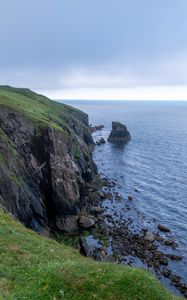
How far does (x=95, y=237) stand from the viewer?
6141 centimetres

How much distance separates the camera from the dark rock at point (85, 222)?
6353 cm

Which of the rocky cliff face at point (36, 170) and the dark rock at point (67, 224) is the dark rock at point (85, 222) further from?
the rocky cliff face at point (36, 170)

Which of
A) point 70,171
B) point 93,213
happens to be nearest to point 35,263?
point 70,171

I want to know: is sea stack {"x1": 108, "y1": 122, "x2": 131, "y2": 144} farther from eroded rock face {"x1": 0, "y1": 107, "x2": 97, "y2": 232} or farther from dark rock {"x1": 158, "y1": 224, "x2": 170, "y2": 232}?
dark rock {"x1": 158, "y1": 224, "x2": 170, "y2": 232}

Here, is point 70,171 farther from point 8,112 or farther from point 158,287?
point 158,287

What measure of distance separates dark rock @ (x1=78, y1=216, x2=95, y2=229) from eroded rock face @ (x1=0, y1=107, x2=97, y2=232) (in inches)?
68.7

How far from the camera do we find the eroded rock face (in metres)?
53.8

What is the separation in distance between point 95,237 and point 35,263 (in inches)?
1596

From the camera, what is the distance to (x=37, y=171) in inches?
2502

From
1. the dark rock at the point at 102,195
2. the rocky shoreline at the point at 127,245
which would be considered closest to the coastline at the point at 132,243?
the rocky shoreline at the point at 127,245

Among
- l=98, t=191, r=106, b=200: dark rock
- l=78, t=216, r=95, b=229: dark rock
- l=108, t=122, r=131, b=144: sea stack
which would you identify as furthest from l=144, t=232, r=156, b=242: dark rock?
l=108, t=122, r=131, b=144: sea stack

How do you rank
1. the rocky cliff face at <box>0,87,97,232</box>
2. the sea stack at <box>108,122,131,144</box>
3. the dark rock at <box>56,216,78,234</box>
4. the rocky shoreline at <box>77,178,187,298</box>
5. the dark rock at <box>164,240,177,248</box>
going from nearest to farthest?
the rocky shoreline at <box>77,178,187,298</box> < the rocky cliff face at <box>0,87,97,232</box> < the dark rock at <box>56,216,78,234</box> < the dark rock at <box>164,240,177,248</box> < the sea stack at <box>108,122,131,144</box>

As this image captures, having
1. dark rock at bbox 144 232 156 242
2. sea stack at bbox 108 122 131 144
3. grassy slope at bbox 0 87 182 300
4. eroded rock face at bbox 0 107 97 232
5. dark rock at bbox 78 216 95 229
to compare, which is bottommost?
sea stack at bbox 108 122 131 144

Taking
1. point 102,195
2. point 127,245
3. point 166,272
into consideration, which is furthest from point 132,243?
point 102,195
